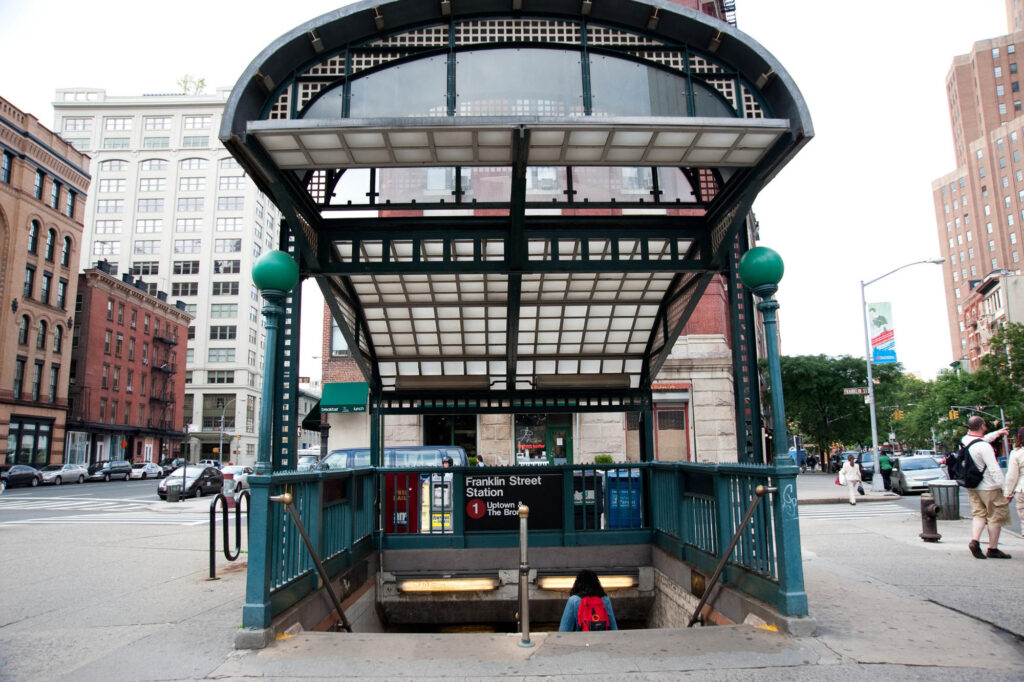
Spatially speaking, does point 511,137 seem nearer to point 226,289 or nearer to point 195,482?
point 195,482

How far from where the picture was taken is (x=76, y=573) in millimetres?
9609

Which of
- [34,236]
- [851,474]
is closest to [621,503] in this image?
[851,474]

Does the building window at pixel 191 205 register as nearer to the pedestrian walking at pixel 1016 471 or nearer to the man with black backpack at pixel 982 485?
the man with black backpack at pixel 982 485

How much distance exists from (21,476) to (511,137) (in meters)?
45.8

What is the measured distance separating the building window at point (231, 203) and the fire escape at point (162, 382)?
68.8 ft

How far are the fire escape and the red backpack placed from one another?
73.4m

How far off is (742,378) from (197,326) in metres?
87.1

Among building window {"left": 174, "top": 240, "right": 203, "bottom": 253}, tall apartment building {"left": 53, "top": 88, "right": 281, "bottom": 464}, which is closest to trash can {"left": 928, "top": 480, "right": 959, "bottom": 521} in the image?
A: tall apartment building {"left": 53, "top": 88, "right": 281, "bottom": 464}

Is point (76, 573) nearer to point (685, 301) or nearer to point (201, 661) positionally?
point (201, 661)

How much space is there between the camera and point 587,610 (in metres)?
6.87

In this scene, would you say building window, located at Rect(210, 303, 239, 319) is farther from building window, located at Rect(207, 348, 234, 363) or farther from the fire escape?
the fire escape

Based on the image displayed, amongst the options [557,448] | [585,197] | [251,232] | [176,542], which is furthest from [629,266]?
[251,232]

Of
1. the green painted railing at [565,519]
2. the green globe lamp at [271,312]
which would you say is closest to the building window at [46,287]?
the green painted railing at [565,519]

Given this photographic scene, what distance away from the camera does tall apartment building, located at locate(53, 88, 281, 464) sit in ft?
277
